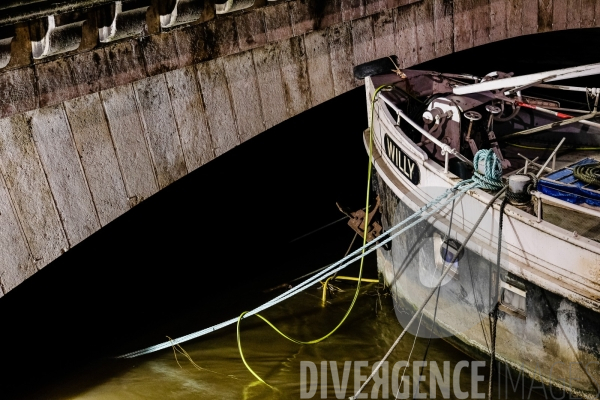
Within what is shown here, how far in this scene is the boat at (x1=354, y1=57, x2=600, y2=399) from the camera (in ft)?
21.8

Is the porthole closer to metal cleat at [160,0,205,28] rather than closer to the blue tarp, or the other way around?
the blue tarp

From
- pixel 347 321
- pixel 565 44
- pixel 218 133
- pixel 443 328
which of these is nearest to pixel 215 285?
pixel 347 321

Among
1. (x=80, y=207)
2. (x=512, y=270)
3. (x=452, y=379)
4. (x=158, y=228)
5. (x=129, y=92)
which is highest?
(x=129, y=92)

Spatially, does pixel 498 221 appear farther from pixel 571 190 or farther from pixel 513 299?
pixel 571 190

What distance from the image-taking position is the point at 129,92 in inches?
293

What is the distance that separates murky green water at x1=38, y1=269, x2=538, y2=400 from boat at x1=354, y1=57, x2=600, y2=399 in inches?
16.6

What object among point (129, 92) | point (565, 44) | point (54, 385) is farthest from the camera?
point (565, 44)

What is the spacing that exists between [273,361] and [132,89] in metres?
4.09

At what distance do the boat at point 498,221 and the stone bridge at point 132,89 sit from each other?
3.64 feet

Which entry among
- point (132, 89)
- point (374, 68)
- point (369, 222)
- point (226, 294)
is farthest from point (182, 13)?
point (226, 294)

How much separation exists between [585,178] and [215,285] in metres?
6.11

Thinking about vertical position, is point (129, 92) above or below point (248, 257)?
above

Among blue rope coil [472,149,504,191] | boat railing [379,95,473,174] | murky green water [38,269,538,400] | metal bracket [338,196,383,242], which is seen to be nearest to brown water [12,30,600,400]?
murky green water [38,269,538,400]

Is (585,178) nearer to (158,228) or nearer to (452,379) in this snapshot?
(452,379)
